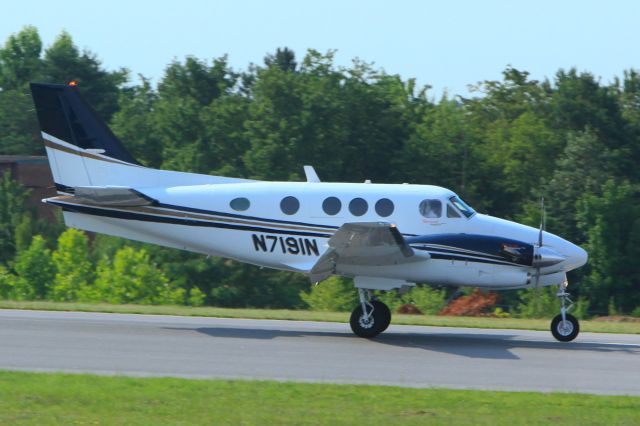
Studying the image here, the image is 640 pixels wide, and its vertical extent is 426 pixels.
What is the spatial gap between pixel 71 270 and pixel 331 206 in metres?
22.6

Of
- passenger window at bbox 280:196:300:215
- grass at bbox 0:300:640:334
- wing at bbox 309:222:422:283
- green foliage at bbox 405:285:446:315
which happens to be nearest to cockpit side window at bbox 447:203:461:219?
wing at bbox 309:222:422:283

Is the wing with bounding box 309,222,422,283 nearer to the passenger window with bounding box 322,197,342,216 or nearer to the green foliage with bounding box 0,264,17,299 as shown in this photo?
the passenger window with bounding box 322,197,342,216

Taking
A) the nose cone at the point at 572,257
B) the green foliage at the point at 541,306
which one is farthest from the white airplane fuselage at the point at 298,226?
the green foliage at the point at 541,306

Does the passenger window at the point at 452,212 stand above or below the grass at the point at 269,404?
above

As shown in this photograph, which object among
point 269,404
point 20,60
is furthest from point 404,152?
point 20,60

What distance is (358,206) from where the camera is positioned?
55.9 feet

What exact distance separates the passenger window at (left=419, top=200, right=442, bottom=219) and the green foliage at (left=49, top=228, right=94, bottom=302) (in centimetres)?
1894

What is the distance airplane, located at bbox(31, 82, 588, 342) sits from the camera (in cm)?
1636

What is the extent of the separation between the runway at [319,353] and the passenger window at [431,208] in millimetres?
2131

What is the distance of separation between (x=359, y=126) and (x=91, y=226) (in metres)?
35.7

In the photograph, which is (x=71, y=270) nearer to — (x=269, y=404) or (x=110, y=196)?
(x=110, y=196)

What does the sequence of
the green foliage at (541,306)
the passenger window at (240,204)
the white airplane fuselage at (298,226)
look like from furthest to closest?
the green foliage at (541,306) → the passenger window at (240,204) → the white airplane fuselage at (298,226)

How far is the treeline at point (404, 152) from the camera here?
40656 mm

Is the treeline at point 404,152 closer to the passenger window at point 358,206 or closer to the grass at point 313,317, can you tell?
the grass at point 313,317
